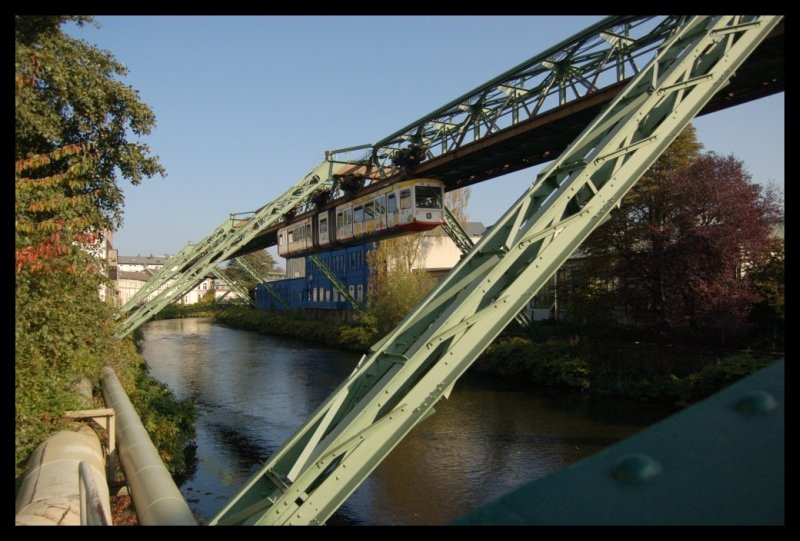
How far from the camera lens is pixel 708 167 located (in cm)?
1742

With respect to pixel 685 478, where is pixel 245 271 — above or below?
above

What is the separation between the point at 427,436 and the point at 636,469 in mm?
12401

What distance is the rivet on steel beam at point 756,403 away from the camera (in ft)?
6.09

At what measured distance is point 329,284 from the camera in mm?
44594

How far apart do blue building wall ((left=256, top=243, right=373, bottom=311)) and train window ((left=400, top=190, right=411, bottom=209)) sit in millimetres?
14245

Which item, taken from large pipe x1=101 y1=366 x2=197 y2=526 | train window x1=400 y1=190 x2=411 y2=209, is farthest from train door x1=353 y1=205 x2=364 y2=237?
large pipe x1=101 y1=366 x2=197 y2=526

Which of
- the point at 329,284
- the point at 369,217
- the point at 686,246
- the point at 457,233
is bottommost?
the point at 329,284

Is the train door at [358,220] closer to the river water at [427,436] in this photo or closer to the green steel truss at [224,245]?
the green steel truss at [224,245]

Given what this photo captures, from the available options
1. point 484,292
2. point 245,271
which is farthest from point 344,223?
point 245,271

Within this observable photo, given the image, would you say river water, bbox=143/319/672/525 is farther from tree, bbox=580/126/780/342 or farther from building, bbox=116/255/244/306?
building, bbox=116/255/244/306

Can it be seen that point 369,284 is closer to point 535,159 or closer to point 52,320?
point 535,159

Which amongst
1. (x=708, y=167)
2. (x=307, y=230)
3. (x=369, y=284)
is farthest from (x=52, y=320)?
(x=369, y=284)

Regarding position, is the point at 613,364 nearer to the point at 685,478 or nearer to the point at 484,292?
the point at 484,292

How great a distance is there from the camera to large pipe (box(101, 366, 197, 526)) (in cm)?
477
